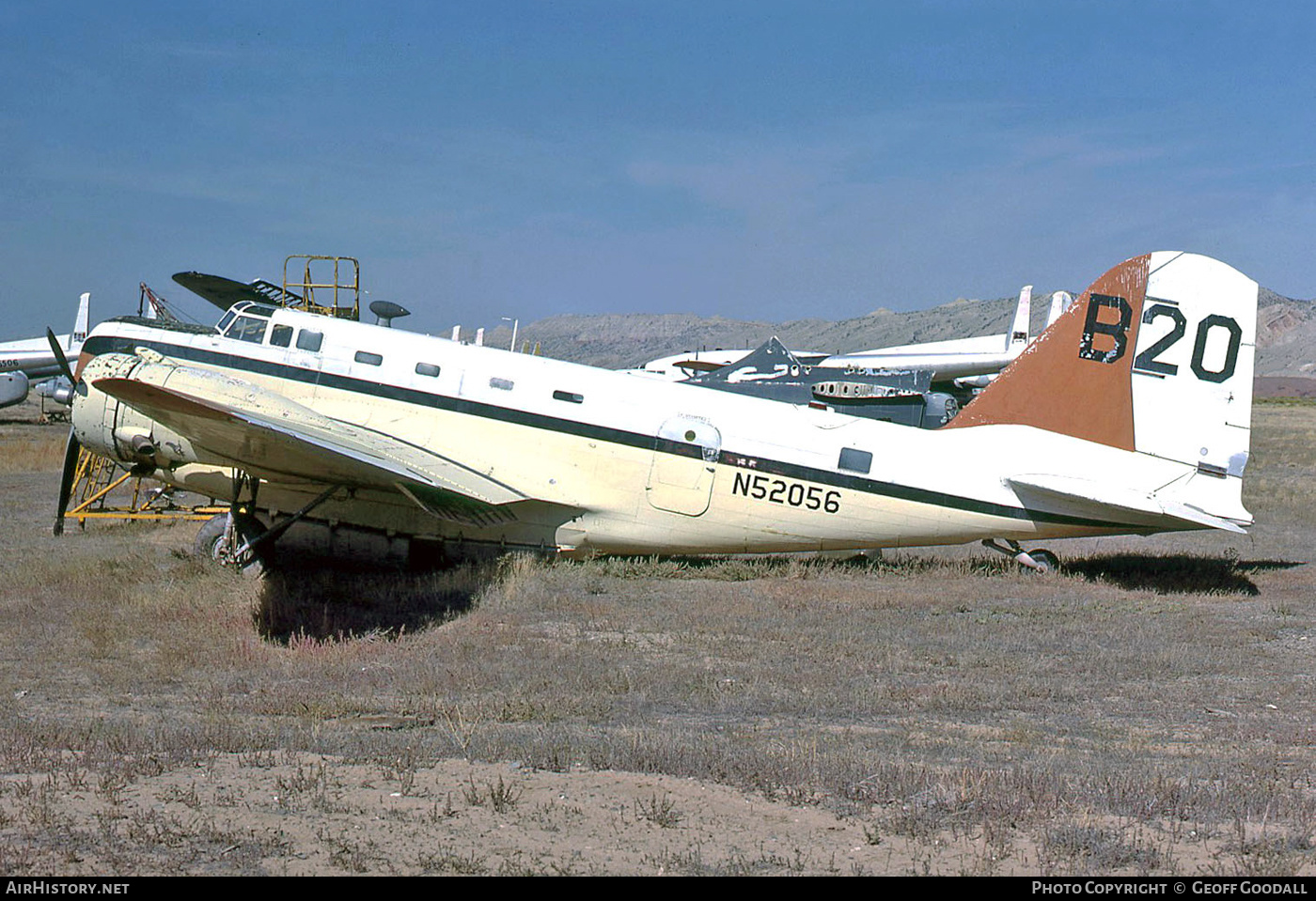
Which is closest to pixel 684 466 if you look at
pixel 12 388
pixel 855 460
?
pixel 855 460

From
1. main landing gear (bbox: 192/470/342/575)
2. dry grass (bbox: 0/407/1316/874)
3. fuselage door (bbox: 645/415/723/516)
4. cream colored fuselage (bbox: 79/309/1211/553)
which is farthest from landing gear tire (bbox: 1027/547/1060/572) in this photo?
main landing gear (bbox: 192/470/342/575)

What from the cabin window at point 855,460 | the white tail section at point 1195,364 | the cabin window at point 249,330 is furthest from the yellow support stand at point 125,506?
the white tail section at point 1195,364

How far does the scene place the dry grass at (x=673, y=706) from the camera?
4938 millimetres

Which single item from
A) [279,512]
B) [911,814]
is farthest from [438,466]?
[911,814]

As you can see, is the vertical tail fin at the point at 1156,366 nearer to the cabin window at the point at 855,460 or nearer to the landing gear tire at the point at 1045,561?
the cabin window at the point at 855,460

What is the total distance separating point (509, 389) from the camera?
12.9 m

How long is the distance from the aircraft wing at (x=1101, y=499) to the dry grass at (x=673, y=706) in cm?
91


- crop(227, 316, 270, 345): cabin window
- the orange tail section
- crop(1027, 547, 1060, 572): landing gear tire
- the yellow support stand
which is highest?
the orange tail section

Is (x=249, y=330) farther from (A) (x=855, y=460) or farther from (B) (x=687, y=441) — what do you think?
(A) (x=855, y=460)

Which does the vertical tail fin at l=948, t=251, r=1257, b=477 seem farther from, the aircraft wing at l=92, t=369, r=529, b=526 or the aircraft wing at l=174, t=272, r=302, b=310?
the aircraft wing at l=174, t=272, r=302, b=310

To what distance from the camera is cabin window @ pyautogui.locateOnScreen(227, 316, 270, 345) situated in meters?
13.3

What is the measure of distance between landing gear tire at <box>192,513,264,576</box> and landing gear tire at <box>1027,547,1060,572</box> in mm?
9185

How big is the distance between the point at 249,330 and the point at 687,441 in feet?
17.7
